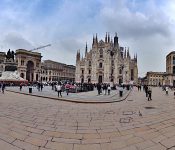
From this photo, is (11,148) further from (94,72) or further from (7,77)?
(94,72)

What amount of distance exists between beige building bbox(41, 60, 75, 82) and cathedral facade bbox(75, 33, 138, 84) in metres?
27.1

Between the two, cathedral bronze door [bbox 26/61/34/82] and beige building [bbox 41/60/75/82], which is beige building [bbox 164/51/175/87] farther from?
cathedral bronze door [bbox 26/61/34/82]

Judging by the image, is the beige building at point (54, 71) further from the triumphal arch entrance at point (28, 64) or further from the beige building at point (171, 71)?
the beige building at point (171, 71)

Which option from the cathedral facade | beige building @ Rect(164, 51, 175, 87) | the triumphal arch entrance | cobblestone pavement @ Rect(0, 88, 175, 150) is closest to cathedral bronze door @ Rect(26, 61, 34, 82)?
the triumphal arch entrance

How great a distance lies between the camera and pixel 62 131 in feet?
20.1

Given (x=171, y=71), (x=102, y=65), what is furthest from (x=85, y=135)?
(x=171, y=71)

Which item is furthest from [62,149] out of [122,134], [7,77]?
[7,77]

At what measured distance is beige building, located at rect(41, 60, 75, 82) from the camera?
99037 mm

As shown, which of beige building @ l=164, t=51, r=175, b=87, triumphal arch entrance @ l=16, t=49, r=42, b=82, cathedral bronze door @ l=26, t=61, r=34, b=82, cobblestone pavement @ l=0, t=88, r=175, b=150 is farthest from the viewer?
→ beige building @ l=164, t=51, r=175, b=87

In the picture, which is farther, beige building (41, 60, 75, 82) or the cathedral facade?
beige building (41, 60, 75, 82)

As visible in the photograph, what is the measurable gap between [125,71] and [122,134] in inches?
2854

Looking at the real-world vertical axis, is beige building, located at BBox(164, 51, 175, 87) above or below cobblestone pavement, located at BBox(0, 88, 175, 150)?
above

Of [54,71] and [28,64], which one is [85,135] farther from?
[54,71]

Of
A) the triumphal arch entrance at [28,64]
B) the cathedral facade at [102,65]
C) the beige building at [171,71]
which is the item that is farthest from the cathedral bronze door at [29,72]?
the beige building at [171,71]
